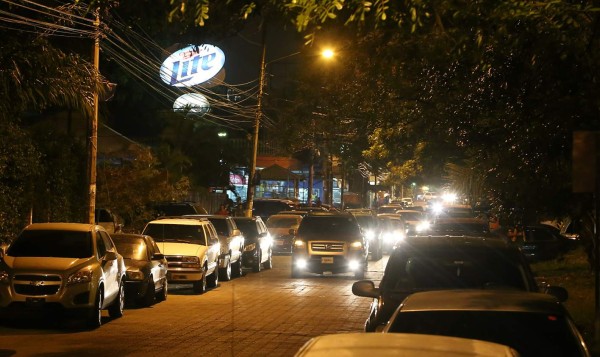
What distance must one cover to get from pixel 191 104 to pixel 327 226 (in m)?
21.4

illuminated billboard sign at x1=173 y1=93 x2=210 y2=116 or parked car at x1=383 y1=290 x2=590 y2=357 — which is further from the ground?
illuminated billboard sign at x1=173 y1=93 x2=210 y2=116

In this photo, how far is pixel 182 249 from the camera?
22.8 meters

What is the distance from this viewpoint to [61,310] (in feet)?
51.6

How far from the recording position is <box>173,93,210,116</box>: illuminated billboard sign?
153 ft

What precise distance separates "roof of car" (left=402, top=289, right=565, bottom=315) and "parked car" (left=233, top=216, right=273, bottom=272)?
890 inches

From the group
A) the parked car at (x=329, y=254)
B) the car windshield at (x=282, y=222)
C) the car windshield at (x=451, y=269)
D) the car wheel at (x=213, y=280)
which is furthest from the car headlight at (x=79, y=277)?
the car windshield at (x=282, y=222)

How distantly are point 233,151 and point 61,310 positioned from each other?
36.6m

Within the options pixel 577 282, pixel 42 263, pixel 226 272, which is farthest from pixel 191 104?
pixel 42 263

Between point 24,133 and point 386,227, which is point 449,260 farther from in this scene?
point 386,227

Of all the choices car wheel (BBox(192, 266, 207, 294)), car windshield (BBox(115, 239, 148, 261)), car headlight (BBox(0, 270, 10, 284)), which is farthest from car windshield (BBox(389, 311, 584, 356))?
car wheel (BBox(192, 266, 207, 294))

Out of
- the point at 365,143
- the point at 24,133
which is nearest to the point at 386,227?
the point at 365,143

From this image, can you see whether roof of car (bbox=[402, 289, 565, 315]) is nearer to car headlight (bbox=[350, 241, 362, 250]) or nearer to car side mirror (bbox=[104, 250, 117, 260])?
car side mirror (bbox=[104, 250, 117, 260])

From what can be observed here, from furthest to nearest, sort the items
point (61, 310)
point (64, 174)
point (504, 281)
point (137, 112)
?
1. point (137, 112)
2. point (64, 174)
3. point (61, 310)
4. point (504, 281)

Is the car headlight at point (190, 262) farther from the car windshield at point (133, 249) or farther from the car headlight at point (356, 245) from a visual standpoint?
the car headlight at point (356, 245)
